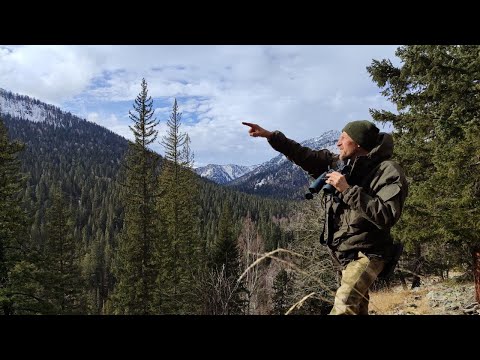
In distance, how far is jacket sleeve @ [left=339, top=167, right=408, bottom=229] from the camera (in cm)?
254

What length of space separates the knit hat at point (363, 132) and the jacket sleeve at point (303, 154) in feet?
2.10

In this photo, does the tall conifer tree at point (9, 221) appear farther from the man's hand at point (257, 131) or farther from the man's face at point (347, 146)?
the man's face at point (347, 146)

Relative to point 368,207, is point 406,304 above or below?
below

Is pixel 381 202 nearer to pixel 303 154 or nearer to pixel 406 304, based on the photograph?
pixel 303 154

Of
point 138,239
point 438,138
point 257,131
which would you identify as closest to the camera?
point 257,131

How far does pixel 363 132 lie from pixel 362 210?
2.24ft

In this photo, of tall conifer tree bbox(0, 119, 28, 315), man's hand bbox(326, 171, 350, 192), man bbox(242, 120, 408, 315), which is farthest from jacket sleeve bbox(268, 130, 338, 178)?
tall conifer tree bbox(0, 119, 28, 315)

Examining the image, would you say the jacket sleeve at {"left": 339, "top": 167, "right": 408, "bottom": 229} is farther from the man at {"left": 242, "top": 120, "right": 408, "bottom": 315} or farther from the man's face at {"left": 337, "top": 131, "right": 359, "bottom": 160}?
the man's face at {"left": 337, "top": 131, "right": 359, "bottom": 160}

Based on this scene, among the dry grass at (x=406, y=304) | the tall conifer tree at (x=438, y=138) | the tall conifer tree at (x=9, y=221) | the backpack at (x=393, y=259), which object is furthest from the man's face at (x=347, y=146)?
the tall conifer tree at (x=9, y=221)

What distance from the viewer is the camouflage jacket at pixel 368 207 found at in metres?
2.57

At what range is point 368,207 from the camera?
256cm

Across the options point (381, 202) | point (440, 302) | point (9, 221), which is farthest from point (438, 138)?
point (9, 221)

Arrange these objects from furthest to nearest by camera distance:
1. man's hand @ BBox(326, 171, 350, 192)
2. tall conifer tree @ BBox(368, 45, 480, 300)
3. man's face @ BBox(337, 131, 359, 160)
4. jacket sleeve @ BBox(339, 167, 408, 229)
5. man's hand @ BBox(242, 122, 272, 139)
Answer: tall conifer tree @ BBox(368, 45, 480, 300), man's hand @ BBox(242, 122, 272, 139), man's face @ BBox(337, 131, 359, 160), man's hand @ BBox(326, 171, 350, 192), jacket sleeve @ BBox(339, 167, 408, 229)
